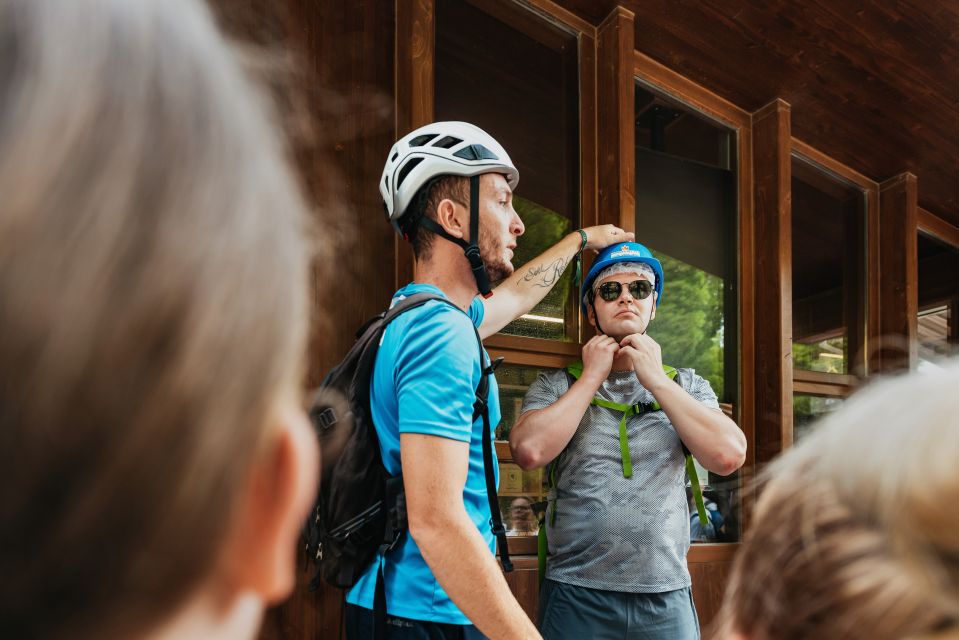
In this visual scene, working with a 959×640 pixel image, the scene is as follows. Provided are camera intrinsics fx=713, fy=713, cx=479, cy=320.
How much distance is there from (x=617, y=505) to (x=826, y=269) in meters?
3.30

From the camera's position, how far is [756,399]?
13.0 feet

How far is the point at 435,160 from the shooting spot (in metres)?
1.89

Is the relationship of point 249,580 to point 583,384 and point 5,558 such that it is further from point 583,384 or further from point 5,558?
point 583,384

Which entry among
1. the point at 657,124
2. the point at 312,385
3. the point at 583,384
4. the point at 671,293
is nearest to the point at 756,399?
the point at 671,293

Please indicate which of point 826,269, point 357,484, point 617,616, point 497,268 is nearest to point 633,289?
point 497,268

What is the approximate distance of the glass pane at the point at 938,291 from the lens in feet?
19.0

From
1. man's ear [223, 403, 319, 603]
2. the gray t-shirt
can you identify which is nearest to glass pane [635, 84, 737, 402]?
the gray t-shirt

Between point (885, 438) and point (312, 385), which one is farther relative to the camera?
point (312, 385)

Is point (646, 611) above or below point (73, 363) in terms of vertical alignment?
below

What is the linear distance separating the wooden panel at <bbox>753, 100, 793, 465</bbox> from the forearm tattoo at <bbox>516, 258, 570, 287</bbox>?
5.71ft

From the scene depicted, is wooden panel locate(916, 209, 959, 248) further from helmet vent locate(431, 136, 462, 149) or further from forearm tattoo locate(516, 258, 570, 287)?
helmet vent locate(431, 136, 462, 149)

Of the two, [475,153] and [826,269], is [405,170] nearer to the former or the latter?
[475,153]

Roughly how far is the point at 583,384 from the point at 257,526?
2059 mm

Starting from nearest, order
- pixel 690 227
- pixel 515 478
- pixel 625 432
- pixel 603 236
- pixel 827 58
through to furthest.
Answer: pixel 625 432 < pixel 603 236 < pixel 515 478 < pixel 827 58 < pixel 690 227
